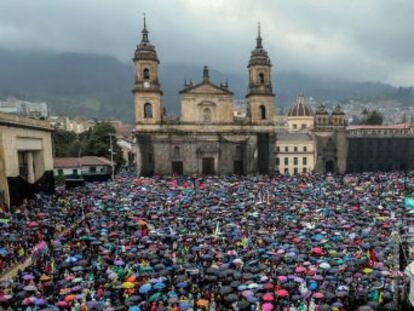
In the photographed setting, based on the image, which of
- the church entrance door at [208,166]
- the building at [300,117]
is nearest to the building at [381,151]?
the building at [300,117]

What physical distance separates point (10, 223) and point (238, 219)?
42.4ft

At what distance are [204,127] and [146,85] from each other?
8.88 meters

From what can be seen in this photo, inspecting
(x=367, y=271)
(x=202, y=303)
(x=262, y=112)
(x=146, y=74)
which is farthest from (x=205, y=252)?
(x=262, y=112)

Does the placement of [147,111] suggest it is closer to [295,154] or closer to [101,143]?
[101,143]

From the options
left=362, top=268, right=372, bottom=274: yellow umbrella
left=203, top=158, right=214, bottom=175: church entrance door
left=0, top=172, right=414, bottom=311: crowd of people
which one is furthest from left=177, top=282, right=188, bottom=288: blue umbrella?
left=203, top=158, right=214, bottom=175: church entrance door

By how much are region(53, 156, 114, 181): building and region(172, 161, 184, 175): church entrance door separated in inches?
305

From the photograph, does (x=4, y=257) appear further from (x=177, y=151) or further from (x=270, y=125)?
(x=270, y=125)

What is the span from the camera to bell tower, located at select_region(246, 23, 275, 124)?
47500 mm

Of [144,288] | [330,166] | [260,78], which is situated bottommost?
[330,166]

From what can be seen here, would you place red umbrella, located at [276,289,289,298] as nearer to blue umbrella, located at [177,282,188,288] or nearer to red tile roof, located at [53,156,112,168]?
blue umbrella, located at [177,282,188,288]

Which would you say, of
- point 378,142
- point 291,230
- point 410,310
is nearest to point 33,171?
point 291,230

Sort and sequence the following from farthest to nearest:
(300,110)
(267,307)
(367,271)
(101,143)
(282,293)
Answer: (300,110), (101,143), (367,271), (282,293), (267,307)

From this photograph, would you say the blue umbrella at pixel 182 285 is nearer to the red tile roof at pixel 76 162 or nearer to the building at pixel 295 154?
the red tile roof at pixel 76 162

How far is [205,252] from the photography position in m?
16.0
